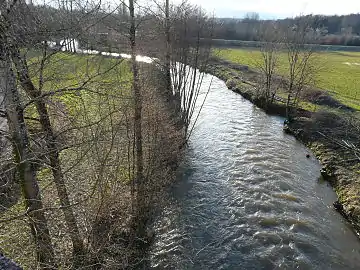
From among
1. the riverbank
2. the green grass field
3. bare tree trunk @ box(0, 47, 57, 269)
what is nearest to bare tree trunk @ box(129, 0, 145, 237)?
bare tree trunk @ box(0, 47, 57, 269)

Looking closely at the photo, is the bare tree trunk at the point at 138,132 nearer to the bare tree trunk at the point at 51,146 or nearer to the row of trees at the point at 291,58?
the bare tree trunk at the point at 51,146

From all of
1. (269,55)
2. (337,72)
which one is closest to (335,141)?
(269,55)

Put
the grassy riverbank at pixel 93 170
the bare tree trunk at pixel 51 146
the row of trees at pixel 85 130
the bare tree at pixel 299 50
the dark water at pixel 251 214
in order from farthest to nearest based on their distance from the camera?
the bare tree at pixel 299 50, the dark water at pixel 251 214, the grassy riverbank at pixel 93 170, the row of trees at pixel 85 130, the bare tree trunk at pixel 51 146

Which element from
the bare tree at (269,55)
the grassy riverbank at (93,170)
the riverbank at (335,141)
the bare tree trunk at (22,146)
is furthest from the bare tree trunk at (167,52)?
the bare tree trunk at (22,146)

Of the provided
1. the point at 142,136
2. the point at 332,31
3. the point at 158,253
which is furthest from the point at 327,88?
the point at 332,31

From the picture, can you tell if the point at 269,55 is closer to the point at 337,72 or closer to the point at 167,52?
the point at 167,52

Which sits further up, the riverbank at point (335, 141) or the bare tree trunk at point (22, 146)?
the bare tree trunk at point (22, 146)
